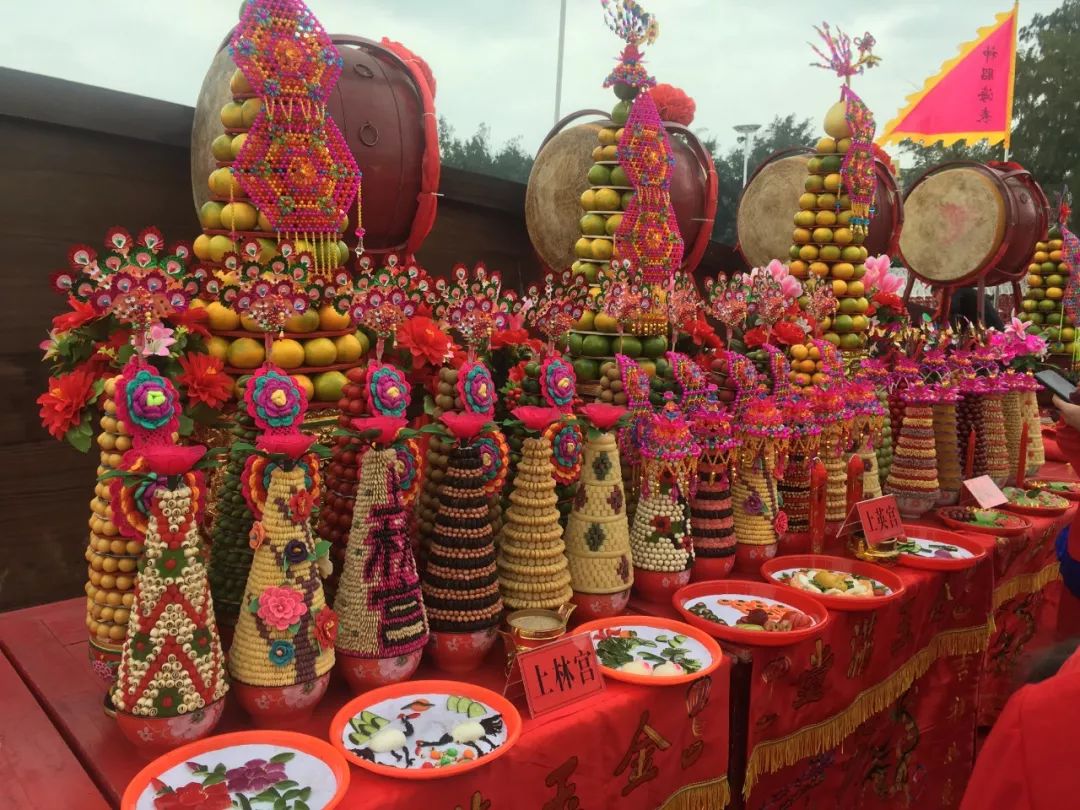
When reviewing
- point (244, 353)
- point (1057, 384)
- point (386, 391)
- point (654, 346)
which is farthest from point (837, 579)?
point (244, 353)

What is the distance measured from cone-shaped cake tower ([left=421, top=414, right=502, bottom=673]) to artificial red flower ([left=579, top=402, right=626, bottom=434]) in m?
0.30

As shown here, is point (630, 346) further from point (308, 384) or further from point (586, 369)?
point (308, 384)

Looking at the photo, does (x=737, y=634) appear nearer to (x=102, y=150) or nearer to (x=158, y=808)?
(x=158, y=808)

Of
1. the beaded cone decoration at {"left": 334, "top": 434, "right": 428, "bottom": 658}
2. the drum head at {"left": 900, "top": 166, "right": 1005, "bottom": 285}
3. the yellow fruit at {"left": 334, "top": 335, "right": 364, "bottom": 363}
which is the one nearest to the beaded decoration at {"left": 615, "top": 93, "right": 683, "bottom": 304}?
the yellow fruit at {"left": 334, "top": 335, "right": 364, "bottom": 363}

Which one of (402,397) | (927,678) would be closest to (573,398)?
(402,397)

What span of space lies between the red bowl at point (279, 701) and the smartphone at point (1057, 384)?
175 centimetres

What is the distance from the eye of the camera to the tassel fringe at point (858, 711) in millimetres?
1473

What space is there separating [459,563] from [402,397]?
29cm

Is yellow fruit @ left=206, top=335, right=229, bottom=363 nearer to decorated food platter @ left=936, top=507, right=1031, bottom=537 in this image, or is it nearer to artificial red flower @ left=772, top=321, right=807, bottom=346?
artificial red flower @ left=772, top=321, right=807, bottom=346

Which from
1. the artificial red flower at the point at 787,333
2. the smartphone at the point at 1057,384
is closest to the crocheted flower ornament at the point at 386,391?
the artificial red flower at the point at 787,333

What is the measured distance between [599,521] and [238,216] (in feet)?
2.93

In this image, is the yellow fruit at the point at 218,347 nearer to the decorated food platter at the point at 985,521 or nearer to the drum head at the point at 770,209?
the decorated food platter at the point at 985,521

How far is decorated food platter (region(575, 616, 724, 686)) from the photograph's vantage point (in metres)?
1.25

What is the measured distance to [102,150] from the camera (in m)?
2.13
